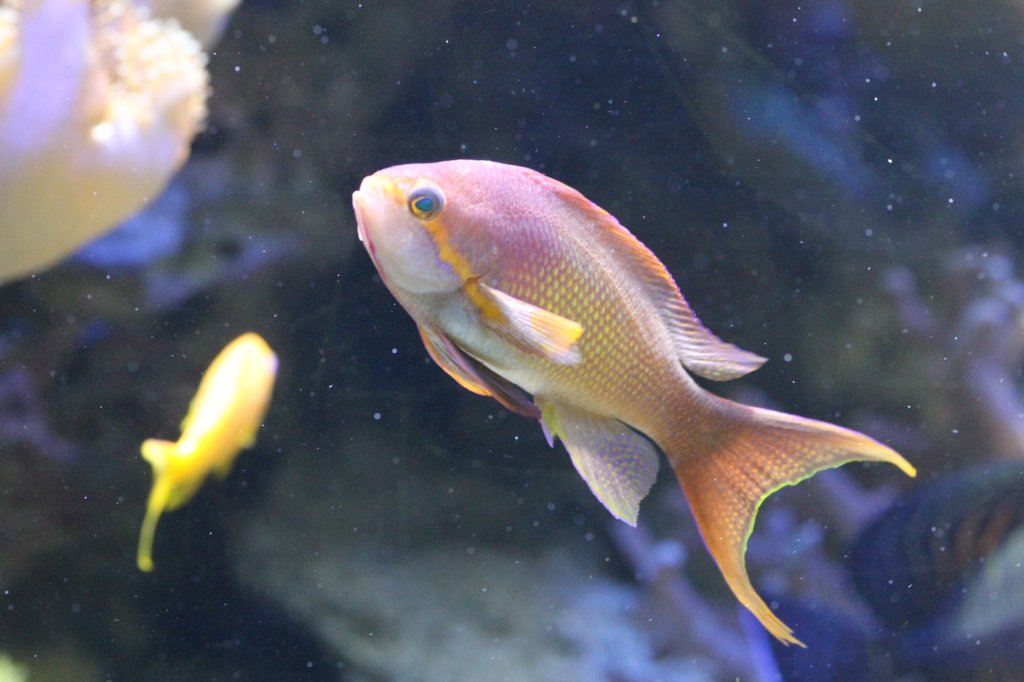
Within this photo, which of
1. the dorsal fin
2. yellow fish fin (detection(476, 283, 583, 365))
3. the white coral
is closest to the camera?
yellow fish fin (detection(476, 283, 583, 365))

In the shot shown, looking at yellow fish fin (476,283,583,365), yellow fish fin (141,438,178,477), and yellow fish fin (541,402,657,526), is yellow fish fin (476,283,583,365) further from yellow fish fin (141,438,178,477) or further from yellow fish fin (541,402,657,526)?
yellow fish fin (141,438,178,477)

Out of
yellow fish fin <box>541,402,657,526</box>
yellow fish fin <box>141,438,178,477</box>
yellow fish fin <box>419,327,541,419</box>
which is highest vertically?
yellow fish fin <box>419,327,541,419</box>

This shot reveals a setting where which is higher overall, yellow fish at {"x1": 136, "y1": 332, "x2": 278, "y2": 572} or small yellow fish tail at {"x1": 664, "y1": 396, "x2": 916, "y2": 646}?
small yellow fish tail at {"x1": 664, "y1": 396, "x2": 916, "y2": 646}

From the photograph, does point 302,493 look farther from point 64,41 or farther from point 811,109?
point 811,109

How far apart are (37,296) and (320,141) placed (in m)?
0.88

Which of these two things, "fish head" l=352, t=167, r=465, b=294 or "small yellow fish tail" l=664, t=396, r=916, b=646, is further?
"small yellow fish tail" l=664, t=396, r=916, b=646

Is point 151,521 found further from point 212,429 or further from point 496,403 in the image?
point 496,403

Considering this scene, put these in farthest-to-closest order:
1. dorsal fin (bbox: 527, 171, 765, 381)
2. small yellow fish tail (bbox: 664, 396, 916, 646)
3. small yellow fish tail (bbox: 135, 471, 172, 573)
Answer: small yellow fish tail (bbox: 135, 471, 172, 573) → small yellow fish tail (bbox: 664, 396, 916, 646) → dorsal fin (bbox: 527, 171, 765, 381)

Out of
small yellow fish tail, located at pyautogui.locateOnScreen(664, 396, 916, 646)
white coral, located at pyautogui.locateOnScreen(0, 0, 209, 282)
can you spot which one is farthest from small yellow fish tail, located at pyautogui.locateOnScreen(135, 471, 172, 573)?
small yellow fish tail, located at pyautogui.locateOnScreen(664, 396, 916, 646)

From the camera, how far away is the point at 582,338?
126 cm

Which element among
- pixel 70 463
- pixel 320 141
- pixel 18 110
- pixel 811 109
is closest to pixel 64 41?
pixel 18 110

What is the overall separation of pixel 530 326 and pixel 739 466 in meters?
0.58

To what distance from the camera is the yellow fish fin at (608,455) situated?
1.36 metres

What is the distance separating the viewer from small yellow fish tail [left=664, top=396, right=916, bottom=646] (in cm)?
139
